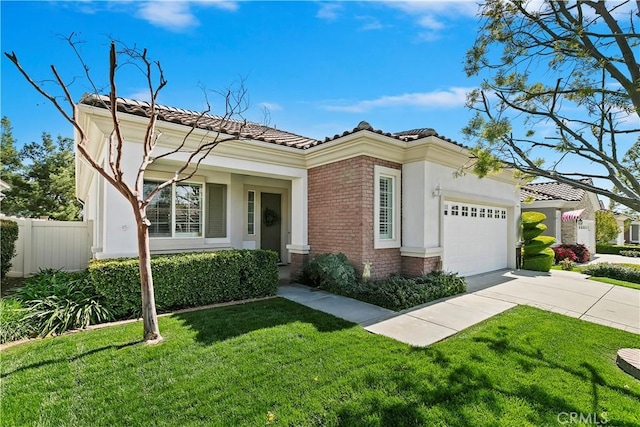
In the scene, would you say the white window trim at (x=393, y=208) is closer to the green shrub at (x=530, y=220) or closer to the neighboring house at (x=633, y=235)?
the green shrub at (x=530, y=220)

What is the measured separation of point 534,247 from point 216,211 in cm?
1299

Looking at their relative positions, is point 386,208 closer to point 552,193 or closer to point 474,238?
point 474,238

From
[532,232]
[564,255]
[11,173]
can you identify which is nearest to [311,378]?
[532,232]

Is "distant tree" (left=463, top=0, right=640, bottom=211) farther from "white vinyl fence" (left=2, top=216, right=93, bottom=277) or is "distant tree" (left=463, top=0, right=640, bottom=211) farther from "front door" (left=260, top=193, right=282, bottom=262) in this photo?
"white vinyl fence" (left=2, top=216, right=93, bottom=277)

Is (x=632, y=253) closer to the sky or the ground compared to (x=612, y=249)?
closer to the ground

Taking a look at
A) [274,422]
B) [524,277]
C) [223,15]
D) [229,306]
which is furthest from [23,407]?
[524,277]

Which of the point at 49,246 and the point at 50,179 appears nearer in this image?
the point at 49,246

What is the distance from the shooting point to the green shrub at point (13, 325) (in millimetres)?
4892

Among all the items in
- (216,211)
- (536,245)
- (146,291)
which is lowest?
(146,291)

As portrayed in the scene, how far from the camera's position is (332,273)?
799 cm

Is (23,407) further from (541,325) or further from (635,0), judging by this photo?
(635,0)

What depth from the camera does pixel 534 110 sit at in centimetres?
511

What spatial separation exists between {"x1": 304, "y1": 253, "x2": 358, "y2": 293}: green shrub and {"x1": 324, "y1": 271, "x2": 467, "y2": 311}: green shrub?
0.19 metres

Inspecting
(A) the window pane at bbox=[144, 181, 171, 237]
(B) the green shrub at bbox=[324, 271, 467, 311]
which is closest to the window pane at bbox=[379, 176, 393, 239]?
(B) the green shrub at bbox=[324, 271, 467, 311]
